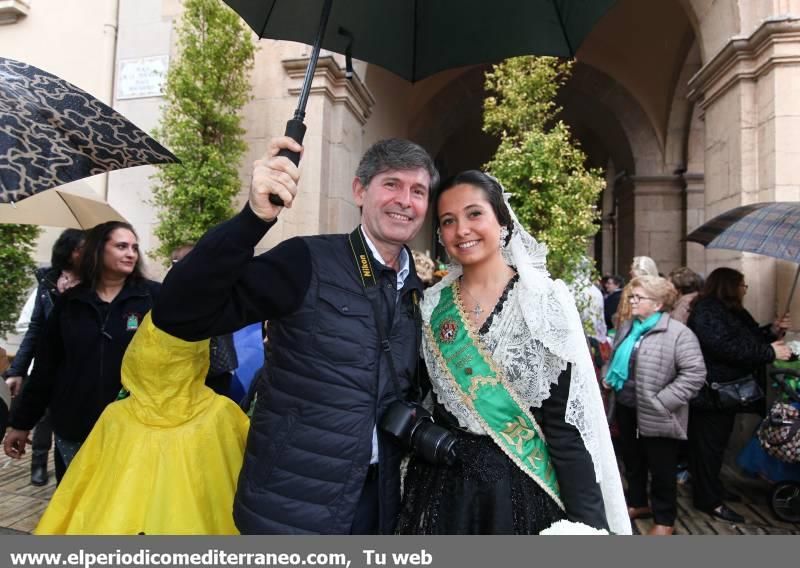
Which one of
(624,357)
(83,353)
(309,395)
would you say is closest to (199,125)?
(83,353)

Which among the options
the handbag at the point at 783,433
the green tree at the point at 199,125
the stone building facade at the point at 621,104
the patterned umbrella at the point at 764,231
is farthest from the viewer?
the green tree at the point at 199,125

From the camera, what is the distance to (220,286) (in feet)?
3.91

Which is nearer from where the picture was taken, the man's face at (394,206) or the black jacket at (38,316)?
the man's face at (394,206)

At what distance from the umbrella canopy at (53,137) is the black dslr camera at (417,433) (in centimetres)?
112

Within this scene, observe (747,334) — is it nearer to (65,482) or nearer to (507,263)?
(507,263)

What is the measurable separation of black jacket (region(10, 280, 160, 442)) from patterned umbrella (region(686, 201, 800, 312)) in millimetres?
4004

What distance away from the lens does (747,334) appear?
12.2ft

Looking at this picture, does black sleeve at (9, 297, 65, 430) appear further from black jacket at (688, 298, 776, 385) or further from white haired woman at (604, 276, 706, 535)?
black jacket at (688, 298, 776, 385)

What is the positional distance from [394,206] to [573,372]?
750 mm

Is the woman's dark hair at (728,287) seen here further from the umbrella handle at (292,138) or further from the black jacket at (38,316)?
the black jacket at (38,316)

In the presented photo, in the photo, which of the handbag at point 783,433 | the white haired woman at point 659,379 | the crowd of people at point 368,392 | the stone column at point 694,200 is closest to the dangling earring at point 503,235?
the crowd of people at point 368,392

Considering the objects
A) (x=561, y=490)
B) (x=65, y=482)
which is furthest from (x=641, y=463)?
(x=65, y=482)

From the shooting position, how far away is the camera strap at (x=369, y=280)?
147 cm

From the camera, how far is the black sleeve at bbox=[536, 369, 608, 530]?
1.47 meters
